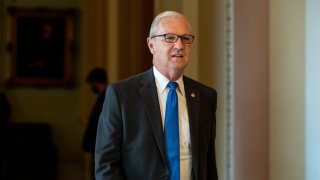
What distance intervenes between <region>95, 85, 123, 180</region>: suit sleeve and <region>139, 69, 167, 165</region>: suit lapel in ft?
0.42

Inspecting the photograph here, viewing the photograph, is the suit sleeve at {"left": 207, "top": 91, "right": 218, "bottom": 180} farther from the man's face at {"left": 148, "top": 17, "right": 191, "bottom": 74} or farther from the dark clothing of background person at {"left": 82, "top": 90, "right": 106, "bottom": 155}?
the dark clothing of background person at {"left": 82, "top": 90, "right": 106, "bottom": 155}

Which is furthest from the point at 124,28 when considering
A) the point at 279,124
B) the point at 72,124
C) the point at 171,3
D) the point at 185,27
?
the point at 185,27

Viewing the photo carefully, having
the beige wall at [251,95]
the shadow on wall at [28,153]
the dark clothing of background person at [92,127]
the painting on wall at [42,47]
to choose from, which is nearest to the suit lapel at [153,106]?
the beige wall at [251,95]

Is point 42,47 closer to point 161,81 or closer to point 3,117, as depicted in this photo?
point 3,117

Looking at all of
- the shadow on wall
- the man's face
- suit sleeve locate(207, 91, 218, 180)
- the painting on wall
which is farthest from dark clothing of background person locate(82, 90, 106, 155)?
the painting on wall

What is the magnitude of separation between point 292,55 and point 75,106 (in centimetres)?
717

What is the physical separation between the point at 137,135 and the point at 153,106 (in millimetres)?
149

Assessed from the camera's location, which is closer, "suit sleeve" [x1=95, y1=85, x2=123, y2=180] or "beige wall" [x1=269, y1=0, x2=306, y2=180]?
"suit sleeve" [x1=95, y1=85, x2=123, y2=180]

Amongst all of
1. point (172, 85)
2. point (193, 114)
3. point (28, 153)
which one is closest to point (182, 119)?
point (193, 114)

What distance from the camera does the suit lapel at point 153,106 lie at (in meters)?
2.22

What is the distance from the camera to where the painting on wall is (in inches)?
363

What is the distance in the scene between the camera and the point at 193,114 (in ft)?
7.59

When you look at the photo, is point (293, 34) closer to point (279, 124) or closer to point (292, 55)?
point (292, 55)

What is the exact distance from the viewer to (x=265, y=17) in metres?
2.94
